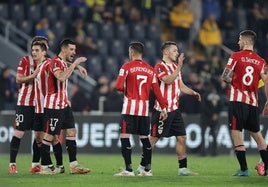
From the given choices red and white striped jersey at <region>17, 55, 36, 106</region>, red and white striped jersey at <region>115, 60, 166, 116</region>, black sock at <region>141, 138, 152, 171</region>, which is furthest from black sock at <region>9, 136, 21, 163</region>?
black sock at <region>141, 138, 152, 171</region>

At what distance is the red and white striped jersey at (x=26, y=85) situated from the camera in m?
17.1

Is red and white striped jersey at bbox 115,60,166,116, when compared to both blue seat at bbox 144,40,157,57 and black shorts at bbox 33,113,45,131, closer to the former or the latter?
black shorts at bbox 33,113,45,131

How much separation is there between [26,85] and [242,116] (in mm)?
3691

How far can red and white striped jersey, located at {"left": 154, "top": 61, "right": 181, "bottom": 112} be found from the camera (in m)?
16.7

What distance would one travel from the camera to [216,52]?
2927cm

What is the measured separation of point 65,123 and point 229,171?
3358 millimetres

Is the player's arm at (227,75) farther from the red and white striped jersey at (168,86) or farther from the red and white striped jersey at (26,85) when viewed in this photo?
the red and white striped jersey at (26,85)

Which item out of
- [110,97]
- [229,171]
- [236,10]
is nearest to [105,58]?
[110,97]

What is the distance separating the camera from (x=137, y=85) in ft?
53.7

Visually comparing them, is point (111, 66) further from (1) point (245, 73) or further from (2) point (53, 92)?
(1) point (245, 73)

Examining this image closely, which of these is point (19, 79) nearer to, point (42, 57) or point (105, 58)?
point (42, 57)

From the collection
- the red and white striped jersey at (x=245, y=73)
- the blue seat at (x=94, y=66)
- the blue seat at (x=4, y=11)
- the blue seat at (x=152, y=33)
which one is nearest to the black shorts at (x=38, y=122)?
the red and white striped jersey at (x=245, y=73)

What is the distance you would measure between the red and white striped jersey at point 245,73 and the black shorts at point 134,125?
4.99 ft

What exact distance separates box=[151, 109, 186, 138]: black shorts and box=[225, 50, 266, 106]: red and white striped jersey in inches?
41.2
